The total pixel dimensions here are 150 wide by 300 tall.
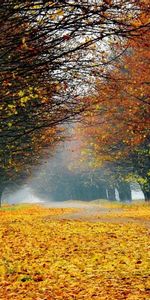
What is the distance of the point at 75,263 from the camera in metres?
11.8

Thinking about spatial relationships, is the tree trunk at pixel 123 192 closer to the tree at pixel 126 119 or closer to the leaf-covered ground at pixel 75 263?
the tree at pixel 126 119

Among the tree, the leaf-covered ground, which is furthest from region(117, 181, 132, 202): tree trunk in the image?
the leaf-covered ground

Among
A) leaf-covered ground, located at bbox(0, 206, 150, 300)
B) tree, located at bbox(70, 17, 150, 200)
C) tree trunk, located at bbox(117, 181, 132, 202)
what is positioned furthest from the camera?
tree trunk, located at bbox(117, 181, 132, 202)

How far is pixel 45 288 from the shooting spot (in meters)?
9.35

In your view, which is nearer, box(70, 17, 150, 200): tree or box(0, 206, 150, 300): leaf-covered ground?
box(0, 206, 150, 300): leaf-covered ground

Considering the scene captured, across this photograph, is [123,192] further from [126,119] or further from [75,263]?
[75,263]

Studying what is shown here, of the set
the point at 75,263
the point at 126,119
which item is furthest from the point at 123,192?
the point at 75,263

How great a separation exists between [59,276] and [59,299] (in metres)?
2.04

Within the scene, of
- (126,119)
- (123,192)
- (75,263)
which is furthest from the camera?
(123,192)

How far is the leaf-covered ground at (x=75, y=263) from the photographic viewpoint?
29.3ft

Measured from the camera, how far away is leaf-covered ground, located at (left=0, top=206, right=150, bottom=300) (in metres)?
8.94

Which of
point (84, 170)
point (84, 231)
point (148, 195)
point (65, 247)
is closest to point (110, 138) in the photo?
point (148, 195)

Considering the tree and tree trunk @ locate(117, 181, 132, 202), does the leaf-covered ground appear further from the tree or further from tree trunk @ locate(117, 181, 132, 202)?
tree trunk @ locate(117, 181, 132, 202)

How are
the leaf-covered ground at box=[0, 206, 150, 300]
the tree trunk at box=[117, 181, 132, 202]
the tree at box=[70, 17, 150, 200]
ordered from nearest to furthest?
the leaf-covered ground at box=[0, 206, 150, 300] < the tree at box=[70, 17, 150, 200] < the tree trunk at box=[117, 181, 132, 202]
